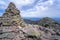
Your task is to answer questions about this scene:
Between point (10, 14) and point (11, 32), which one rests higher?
point (10, 14)

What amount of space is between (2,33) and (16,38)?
524 centimetres

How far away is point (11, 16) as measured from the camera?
3290 inches

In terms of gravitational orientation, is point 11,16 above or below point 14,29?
above

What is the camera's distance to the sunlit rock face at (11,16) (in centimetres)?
8025

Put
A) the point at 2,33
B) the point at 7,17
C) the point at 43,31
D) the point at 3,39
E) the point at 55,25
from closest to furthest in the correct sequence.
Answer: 1. the point at 3,39
2. the point at 2,33
3. the point at 7,17
4. the point at 43,31
5. the point at 55,25

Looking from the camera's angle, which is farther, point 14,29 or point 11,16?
point 11,16

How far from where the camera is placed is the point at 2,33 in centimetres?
6931

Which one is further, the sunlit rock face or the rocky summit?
the sunlit rock face

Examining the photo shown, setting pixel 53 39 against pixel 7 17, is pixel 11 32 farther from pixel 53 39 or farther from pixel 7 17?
pixel 53 39

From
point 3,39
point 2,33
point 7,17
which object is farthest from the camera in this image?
point 7,17

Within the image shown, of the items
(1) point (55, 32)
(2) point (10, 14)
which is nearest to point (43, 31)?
(1) point (55, 32)

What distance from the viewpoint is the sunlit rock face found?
80.2m

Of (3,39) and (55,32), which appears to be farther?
(55,32)

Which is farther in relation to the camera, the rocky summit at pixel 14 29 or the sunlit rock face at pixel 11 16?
the sunlit rock face at pixel 11 16
